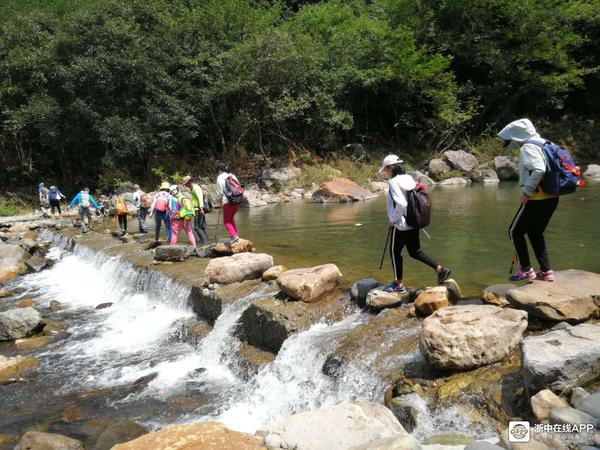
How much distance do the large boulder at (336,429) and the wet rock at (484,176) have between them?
25073 mm

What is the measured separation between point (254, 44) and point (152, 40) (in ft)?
21.1

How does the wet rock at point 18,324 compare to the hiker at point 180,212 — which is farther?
the hiker at point 180,212

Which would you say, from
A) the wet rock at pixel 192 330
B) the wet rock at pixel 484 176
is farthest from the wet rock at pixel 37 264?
the wet rock at pixel 484 176

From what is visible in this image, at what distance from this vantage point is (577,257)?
28.8ft

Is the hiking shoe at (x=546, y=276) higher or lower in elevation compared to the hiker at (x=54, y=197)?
lower

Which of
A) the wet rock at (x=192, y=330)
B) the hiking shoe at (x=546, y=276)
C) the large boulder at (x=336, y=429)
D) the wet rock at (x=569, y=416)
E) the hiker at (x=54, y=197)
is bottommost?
the wet rock at (x=192, y=330)

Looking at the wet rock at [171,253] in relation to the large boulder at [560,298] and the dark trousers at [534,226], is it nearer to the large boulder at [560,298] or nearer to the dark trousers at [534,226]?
the dark trousers at [534,226]

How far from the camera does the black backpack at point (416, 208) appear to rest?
625cm

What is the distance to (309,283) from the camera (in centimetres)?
741

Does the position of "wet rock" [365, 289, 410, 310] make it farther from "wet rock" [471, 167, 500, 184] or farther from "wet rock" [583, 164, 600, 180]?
"wet rock" [583, 164, 600, 180]

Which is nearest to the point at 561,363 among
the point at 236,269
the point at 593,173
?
the point at 236,269

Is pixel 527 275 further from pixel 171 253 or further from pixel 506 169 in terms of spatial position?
pixel 506 169

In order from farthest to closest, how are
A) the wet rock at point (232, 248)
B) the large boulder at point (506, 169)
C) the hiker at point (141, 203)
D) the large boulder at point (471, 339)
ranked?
the large boulder at point (506, 169), the hiker at point (141, 203), the wet rock at point (232, 248), the large boulder at point (471, 339)

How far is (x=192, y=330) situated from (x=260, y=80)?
935 inches
